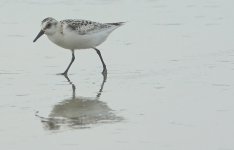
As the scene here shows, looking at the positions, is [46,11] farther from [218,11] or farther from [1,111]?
[1,111]

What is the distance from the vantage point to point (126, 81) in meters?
10.4

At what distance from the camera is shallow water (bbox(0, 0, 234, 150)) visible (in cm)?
770

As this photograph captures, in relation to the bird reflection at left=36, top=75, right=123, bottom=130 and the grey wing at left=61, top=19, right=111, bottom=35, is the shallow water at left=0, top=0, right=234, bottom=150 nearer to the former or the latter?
the bird reflection at left=36, top=75, right=123, bottom=130

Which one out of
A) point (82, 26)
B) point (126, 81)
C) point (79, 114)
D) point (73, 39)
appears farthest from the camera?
point (82, 26)

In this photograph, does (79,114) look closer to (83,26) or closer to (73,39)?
(73,39)

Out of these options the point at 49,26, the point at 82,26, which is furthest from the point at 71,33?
the point at 49,26

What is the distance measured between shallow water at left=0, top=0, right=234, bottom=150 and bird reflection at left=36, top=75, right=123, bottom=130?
0.04 ft

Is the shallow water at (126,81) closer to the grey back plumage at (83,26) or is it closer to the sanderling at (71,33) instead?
the sanderling at (71,33)

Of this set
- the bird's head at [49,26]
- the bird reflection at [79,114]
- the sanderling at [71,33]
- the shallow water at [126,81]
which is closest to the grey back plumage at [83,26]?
the sanderling at [71,33]

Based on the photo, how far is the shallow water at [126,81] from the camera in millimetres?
7695

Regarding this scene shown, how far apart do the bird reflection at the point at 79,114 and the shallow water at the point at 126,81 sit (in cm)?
1

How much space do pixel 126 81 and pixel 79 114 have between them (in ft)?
6.05

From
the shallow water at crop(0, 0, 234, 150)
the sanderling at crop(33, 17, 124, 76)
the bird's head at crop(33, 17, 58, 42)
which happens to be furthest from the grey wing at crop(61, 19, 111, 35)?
the shallow water at crop(0, 0, 234, 150)

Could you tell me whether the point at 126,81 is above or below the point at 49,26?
below
